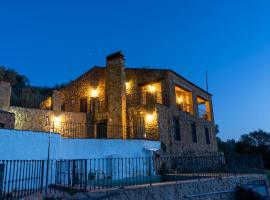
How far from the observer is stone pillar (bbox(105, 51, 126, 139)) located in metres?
20.0

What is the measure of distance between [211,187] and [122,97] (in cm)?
1119

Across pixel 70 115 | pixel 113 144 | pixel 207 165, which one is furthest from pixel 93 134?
pixel 207 165

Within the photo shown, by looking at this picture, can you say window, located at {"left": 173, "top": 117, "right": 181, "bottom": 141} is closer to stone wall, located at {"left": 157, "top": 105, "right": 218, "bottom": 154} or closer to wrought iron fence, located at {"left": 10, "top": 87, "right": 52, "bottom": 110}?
stone wall, located at {"left": 157, "top": 105, "right": 218, "bottom": 154}

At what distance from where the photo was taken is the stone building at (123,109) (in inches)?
746

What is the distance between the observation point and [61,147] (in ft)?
45.2

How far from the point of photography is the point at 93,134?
21.7 meters

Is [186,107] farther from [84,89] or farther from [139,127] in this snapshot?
[84,89]

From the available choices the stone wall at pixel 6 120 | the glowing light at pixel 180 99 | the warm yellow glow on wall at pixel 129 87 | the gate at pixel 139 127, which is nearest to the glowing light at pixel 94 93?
the warm yellow glow on wall at pixel 129 87

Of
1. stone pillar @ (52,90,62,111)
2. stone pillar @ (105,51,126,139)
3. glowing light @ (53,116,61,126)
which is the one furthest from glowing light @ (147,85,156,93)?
glowing light @ (53,116,61,126)

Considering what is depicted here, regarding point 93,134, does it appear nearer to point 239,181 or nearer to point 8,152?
point 8,152

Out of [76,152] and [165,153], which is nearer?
[76,152]

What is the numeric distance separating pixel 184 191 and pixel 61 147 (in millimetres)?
7077

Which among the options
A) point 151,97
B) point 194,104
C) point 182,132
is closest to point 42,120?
point 151,97

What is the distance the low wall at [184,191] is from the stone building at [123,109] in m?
6.69
